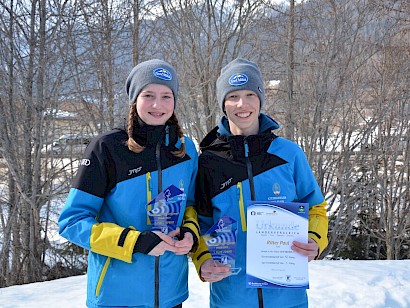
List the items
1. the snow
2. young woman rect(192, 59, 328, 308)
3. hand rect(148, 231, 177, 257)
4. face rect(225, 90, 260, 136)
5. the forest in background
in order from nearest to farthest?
hand rect(148, 231, 177, 257) → young woman rect(192, 59, 328, 308) → face rect(225, 90, 260, 136) → the snow → the forest in background

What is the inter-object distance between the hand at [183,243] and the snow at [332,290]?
7.17 ft

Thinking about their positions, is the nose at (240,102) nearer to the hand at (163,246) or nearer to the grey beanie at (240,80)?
the grey beanie at (240,80)

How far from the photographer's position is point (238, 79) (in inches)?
84.3

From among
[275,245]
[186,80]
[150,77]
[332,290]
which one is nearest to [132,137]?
[150,77]


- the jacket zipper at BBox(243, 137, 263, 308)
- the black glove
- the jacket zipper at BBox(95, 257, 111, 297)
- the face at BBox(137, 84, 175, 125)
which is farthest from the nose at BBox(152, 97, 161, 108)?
the jacket zipper at BBox(95, 257, 111, 297)

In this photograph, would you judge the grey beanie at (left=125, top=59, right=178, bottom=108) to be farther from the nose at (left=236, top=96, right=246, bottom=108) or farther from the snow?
the snow

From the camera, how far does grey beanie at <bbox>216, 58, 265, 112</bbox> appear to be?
214 cm

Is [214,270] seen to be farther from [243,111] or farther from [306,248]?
[243,111]

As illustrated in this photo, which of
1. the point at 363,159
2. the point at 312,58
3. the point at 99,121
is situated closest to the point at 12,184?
the point at 99,121

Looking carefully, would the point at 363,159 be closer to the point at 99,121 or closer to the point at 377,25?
the point at 377,25

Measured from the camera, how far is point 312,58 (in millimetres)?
10969

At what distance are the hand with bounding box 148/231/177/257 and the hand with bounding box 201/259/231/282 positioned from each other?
A: 239 mm

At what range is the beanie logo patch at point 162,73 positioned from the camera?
2020 mm

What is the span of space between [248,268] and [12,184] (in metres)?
8.85
